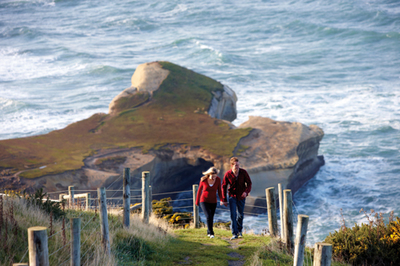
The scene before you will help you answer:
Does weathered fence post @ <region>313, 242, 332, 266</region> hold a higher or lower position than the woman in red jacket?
higher

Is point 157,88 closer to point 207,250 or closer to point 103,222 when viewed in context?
point 207,250

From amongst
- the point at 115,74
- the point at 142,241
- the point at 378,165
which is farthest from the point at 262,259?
the point at 115,74

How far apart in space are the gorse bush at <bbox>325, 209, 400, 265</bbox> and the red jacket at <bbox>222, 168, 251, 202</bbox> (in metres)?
2.38

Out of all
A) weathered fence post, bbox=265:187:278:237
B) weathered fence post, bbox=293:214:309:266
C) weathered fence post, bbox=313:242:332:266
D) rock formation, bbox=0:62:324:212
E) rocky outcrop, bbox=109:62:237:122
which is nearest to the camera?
weathered fence post, bbox=313:242:332:266

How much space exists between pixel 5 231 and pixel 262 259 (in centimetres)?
449

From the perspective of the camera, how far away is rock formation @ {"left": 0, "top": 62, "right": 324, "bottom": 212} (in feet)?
53.6

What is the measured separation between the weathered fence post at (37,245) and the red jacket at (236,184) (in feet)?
16.7

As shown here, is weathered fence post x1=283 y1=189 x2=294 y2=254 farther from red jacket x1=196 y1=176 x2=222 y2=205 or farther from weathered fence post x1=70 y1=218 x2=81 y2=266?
weathered fence post x1=70 y1=218 x2=81 y2=266

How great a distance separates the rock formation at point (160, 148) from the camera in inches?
643

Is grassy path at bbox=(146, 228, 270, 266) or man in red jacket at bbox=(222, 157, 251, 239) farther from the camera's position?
man in red jacket at bbox=(222, 157, 251, 239)

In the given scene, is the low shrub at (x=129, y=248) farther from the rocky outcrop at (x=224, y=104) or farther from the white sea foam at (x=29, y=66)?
the white sea foam at (x=29, y=66)

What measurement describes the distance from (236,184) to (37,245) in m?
5.32

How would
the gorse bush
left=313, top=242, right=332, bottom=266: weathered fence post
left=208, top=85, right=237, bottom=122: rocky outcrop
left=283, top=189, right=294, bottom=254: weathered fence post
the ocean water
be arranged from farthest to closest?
left=208, top=85, right=237, bottom=122: rocky outcrop, the ocean water, the gorse bush, left=283, top=189, right=294, bottom=254: weathered fence post, left=313, top=242, right=332, bottom=266: weathered fence post

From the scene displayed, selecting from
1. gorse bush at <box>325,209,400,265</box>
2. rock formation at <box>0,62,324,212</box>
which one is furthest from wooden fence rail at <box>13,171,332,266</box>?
rock formation at <box>0,62,324,212</box>
